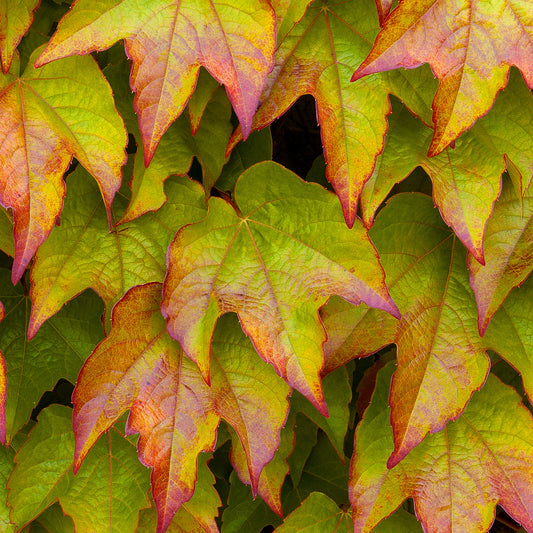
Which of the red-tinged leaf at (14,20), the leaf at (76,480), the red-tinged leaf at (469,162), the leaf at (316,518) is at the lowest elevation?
the leaf at (316,518)

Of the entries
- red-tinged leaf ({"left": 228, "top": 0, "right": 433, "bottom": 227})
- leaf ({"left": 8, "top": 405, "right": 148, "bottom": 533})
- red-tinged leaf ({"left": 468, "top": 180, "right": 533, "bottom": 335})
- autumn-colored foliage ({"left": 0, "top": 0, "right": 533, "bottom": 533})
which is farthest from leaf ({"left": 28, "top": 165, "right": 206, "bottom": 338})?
red-tinged leaf ({"left": 468, "top": 180, "right": 533, "bottom": 335})

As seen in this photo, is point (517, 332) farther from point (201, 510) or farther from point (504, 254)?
point (201, 510)

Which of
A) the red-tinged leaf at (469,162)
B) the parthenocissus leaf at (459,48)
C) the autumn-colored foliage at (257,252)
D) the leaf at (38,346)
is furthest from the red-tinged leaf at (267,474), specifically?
the parthenocissus leaf at (459,48)

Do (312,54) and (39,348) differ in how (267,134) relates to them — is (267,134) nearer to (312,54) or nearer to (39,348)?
(312,54)

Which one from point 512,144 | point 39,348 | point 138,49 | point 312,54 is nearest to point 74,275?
point 39,348

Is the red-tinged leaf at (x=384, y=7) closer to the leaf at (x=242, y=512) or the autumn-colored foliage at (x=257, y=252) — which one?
the autumn-colored foliage at (x=257, y=252)

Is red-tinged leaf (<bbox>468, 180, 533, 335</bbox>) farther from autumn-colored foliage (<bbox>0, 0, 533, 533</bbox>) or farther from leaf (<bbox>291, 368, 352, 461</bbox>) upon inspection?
leaf (<bbox>291, 368, 352, 461</bbox>)
